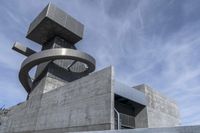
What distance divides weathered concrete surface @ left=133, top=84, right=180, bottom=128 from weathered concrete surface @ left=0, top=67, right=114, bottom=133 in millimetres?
7298

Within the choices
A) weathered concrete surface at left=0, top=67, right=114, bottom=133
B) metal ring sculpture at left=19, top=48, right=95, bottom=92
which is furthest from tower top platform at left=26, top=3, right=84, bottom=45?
weathered concrete surface at left=0, top=67, right=114, bottom=133

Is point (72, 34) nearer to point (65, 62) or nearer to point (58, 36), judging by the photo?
point (58, 36)

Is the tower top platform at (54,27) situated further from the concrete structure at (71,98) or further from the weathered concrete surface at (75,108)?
the weathered concrete surface at (75,108)

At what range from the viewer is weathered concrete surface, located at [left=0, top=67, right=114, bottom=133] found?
14.2 meters

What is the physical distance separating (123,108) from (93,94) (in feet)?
19.4

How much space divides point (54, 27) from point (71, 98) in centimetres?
1608

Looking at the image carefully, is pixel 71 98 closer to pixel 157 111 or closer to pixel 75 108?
pixel 75 108

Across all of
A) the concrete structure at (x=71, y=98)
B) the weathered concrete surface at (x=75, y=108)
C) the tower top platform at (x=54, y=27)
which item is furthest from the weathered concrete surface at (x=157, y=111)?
the tower top platform at (x=54, y=27)

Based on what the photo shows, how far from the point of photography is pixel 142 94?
2022 centimetres

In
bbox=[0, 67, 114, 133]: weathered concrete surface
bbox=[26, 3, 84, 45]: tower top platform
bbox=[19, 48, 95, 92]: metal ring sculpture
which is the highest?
bbox=[26, 3, 84, 45]: tower top platform

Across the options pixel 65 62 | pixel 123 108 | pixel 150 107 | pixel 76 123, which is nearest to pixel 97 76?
pixel 76 123

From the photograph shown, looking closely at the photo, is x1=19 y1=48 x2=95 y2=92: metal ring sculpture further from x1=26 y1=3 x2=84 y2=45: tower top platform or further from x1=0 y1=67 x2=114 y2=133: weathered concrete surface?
x1=26 y1=3 x2=84 y2=45: tower top platform

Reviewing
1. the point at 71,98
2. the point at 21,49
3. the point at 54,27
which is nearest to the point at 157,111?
the point at 71,98

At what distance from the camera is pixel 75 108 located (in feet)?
54.4
